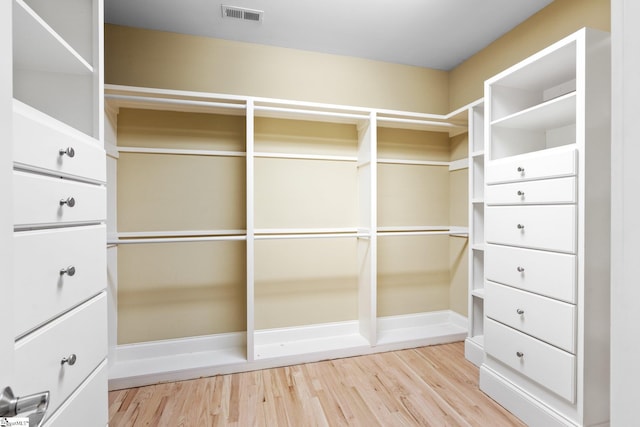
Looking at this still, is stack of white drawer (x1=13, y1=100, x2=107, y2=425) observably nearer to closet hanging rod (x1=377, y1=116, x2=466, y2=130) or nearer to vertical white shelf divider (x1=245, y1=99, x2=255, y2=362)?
vertical white shelf divider (x1=245, y1=99, x2=255, y2=362)

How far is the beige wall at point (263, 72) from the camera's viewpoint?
2.12m

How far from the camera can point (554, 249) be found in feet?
4.68

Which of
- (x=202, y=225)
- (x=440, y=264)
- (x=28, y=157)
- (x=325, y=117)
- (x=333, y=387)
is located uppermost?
(x=325, y=117)

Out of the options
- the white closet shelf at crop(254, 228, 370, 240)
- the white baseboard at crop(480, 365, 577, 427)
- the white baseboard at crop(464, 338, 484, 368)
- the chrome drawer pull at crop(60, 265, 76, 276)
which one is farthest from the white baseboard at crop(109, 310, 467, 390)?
the chrome drawer pull at crop(60, 265, 76, 276)

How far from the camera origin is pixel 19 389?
73cm

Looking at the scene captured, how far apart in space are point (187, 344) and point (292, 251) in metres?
1.00

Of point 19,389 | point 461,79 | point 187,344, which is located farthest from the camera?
point 461,79

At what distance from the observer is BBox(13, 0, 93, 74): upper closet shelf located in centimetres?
87

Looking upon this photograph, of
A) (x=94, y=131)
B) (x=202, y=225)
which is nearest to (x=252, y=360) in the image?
(x=202, y=225)

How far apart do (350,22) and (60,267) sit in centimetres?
211

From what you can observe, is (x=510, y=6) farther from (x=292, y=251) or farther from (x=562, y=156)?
(x=292, y=251)

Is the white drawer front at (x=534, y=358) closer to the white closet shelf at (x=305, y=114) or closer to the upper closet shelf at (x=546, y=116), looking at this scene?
the upper closet shelf at (x=546, y=116)

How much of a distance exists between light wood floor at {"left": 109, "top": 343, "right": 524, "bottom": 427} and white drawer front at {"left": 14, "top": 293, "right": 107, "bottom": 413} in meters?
0.69

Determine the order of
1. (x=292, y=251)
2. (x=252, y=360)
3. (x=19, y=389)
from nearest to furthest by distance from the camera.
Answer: (x=19, y=389)
(x=252, y=360)
(x=292, y=251)
